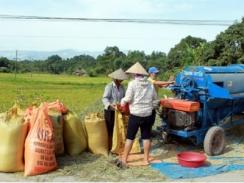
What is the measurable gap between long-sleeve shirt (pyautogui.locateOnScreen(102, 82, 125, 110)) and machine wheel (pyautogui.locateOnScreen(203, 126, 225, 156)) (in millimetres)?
1739

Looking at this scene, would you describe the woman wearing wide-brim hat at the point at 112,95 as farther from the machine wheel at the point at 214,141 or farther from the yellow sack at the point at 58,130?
the machine wheel at the point at 214,141

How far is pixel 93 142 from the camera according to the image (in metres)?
7.74

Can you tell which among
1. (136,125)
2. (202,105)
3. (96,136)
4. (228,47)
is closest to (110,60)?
(228,47)

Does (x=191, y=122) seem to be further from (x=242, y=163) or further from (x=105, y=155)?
(x=105, y=155)

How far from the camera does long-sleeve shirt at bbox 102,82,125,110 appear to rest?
7.86 m

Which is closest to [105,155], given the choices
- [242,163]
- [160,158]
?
[160,158]

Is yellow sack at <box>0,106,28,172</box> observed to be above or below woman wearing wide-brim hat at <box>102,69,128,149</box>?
below

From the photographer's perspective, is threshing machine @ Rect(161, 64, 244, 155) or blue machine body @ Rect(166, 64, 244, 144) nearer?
threshing machine @ Rect(161, 64, 244, 155)

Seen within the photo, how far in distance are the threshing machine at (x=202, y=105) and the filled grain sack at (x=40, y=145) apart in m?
2.48

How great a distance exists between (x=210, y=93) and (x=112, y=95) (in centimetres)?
181

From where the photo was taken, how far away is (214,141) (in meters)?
8.15

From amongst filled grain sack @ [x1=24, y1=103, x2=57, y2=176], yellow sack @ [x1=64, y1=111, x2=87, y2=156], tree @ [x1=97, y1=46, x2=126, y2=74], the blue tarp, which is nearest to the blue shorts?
the blue tarp

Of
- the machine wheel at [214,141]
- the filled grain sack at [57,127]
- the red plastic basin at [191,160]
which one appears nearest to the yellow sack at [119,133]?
the filled grain sack at [57,127]

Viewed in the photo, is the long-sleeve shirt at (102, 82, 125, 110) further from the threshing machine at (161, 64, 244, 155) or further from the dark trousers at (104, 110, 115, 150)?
the threshing machine at (161, 64, 244, 155)
